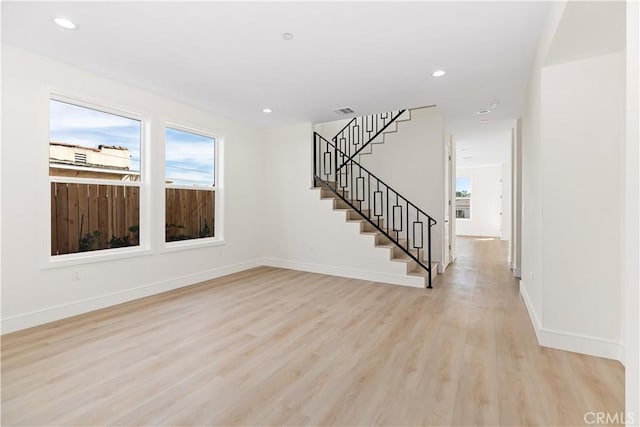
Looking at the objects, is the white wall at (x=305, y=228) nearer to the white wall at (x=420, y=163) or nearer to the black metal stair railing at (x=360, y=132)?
the black metal stair railing at (x=360, y=132)

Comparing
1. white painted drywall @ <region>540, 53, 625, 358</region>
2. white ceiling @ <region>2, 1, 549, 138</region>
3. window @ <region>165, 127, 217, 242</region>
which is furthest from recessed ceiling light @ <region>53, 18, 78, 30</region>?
white painted drywall @ <region>540, 53, 625, 358</region>

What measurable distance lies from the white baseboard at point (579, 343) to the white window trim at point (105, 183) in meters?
4.47

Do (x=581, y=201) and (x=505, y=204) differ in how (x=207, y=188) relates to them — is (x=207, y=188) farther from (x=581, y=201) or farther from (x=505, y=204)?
(x=505, y=204)

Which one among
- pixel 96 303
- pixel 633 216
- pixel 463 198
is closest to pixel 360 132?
pixel 96 303

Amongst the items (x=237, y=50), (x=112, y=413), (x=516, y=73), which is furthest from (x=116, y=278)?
(x=516, y=73)

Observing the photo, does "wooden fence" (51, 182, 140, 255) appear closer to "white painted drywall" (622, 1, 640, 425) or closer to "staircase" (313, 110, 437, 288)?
"staircase" (313, 110, 437, 288)

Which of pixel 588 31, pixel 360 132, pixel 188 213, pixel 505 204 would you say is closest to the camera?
pixel 588 31

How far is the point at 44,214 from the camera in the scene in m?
2.98

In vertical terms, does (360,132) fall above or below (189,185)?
above

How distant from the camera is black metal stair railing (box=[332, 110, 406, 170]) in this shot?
5.87m

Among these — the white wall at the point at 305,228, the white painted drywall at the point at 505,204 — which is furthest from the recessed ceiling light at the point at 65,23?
the white painted drywall at the point at 505,204

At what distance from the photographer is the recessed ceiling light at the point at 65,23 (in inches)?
94.2

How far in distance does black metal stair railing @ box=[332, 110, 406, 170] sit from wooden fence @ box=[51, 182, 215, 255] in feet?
10.9

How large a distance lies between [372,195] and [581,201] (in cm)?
372
